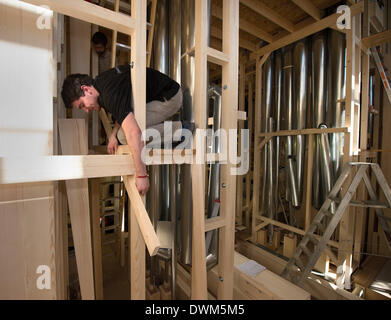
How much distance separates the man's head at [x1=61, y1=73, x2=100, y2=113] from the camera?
35.2 inches

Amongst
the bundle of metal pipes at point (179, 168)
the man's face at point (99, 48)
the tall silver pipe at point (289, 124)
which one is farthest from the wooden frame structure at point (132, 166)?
the tall silver pipe at point (289, 124)

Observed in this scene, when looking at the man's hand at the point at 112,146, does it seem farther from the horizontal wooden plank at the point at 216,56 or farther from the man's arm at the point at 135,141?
the horizontal wooden plank at the point at 216,56

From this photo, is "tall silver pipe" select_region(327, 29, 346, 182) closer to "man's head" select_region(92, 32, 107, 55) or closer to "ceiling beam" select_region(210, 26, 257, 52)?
"ceiling beam" select_region(210, 26, 257, 52)

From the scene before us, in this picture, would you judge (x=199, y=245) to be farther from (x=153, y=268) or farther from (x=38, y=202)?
(x=153, y=268)

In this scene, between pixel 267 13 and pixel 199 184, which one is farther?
pixel 267 13

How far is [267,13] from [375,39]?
3.68 feet

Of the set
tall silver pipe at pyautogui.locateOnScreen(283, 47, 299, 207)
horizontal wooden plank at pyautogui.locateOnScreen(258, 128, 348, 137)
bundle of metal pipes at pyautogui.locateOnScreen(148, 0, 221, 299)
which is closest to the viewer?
bundle of metal pipes at pyautogui.locateOnScreen(148, 0, 221, 299)

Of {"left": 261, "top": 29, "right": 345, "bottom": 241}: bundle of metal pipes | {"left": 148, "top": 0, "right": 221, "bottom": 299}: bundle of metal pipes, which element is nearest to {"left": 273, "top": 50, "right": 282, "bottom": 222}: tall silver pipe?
{"left": 261, "top": 29, "right": 345, "bottom": 241}: bundle of metal pipes

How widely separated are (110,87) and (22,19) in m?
0.36

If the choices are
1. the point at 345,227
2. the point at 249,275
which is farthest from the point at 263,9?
the point at 249,275

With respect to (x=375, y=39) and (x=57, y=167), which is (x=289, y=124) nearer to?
(x=375, y=39)

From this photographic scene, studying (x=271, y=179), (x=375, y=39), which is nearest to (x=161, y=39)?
(x=375, y=39)

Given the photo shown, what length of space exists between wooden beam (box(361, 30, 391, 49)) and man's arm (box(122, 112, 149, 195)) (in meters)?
2.43

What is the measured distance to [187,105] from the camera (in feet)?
3.52
